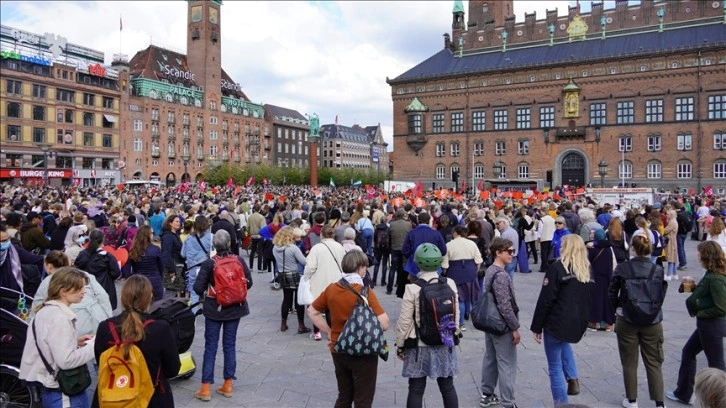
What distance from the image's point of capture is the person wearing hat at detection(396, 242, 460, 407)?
16.8 feet

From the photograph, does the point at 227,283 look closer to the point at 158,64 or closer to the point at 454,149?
the point at 454,149

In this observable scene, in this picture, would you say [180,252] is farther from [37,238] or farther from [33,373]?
[33,373]

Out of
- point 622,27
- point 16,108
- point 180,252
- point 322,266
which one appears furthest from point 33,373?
point 16,108

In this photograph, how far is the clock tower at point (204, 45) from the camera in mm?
84312

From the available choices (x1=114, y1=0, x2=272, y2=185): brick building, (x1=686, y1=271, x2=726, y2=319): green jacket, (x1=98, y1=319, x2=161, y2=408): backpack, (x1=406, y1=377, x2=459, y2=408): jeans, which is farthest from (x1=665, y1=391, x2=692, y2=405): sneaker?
(x1=114, y1=0, x2=272, y2=185): brick building

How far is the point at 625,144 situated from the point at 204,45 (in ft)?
205

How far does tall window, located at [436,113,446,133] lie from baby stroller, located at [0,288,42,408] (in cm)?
5855

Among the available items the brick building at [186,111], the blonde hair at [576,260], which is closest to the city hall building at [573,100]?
the brick building at [186,111]

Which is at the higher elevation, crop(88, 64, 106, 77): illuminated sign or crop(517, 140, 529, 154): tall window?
crop(88, 64, 106, 77): illuminated sign

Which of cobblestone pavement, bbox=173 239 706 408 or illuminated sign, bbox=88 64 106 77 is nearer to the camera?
cobblestone pavement, bbox=173 239 706 408

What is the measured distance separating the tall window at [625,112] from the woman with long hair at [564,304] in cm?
5199

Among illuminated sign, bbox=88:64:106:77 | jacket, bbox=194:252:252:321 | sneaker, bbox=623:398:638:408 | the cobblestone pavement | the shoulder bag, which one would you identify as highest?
illuminated sign, bbox=88:64:106:77

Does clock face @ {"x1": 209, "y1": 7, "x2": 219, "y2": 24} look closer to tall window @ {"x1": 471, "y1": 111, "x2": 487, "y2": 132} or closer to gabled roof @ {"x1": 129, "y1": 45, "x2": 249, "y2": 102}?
gabled roof @ {"x1": 129, "y1": 45, "x2": 249, "y2": 102}

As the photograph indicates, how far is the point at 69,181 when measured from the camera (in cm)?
6712
